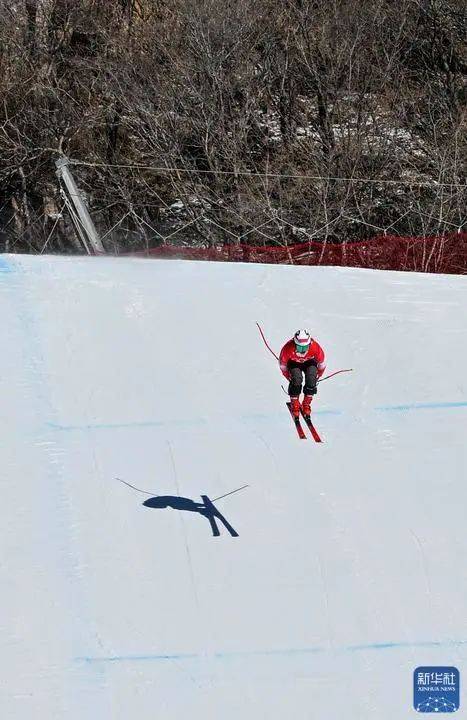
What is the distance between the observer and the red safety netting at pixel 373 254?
1409 centimetres

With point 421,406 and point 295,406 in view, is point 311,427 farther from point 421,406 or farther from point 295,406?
point 421,406

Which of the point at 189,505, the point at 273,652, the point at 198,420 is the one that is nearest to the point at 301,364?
the point at 198,420

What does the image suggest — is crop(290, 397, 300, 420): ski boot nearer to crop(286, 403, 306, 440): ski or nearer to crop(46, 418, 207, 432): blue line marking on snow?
crop(286, 403, 306, 440): ski

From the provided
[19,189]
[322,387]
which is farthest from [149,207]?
[322,387]

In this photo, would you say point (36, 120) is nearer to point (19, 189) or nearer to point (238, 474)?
point (19, 189)

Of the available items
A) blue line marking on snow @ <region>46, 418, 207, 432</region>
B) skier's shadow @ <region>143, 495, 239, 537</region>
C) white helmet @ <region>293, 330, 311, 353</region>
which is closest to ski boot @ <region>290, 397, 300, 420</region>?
white helmet @ <region>293, 330, 311, 353</region>

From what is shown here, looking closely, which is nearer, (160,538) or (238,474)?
(160,538)

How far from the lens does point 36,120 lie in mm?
19688

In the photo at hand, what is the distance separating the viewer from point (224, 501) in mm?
9375

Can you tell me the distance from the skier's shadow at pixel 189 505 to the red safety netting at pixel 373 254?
5.13 m

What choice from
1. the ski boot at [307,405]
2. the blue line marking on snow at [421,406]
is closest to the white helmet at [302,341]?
the ski boot at [307,405]

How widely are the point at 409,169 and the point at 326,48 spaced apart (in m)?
2.47

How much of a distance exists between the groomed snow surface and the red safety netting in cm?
152

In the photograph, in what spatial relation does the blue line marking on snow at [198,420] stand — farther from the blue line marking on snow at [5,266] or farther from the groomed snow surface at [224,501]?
the blue line marking on snow at [5,266]
